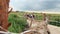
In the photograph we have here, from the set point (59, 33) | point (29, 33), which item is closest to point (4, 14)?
point (29, 33)

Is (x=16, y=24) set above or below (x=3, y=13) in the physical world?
below

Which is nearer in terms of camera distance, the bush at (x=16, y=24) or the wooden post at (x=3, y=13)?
the wooden post at (x=3, y=13)

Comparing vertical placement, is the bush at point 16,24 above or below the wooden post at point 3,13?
below

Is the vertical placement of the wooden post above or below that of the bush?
above

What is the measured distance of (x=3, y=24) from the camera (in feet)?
6.41

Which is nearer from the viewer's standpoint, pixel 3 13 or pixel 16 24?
pixel 3 13

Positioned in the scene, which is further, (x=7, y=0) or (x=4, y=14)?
(x=7, y=0)

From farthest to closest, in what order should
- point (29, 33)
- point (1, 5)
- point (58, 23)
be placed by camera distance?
point (58, 23)
point (1, 5)
point (29, 33)

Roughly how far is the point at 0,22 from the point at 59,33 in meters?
9.17

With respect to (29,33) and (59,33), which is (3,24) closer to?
(29,33)

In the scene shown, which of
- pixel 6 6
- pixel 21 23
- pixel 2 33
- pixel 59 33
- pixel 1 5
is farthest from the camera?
pixel 59 33

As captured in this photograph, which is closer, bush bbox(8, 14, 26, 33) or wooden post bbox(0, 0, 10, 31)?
wooden post bbox(0, 0, 10, 31)

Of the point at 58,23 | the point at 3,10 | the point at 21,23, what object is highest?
the point at 3,10

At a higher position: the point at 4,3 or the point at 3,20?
the point at 4,3
